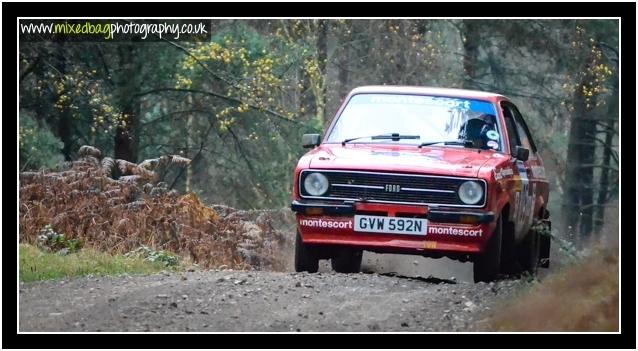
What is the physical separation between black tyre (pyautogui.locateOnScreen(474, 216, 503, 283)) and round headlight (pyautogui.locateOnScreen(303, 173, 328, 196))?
156 cm

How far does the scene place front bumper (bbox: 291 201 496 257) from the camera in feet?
34.8

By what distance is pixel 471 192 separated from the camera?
10625 mm

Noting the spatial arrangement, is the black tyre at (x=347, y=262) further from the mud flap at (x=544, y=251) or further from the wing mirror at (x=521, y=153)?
the mud flap at (x=544, y=251)

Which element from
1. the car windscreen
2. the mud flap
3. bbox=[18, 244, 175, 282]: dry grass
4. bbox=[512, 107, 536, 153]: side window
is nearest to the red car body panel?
the car windscreen

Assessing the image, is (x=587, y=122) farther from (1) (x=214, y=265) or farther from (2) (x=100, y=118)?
(1) (x=214, y=265)

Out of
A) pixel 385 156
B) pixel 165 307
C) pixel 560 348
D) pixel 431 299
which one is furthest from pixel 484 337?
pixel 385 156

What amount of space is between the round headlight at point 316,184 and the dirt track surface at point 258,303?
0.76 meters

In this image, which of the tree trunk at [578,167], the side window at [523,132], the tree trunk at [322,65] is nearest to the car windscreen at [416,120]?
the side window at [523,132]

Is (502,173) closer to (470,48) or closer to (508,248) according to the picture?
(508,248)

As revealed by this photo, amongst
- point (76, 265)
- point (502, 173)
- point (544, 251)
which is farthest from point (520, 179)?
point (76, 265)

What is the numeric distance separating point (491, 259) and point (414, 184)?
100 cm

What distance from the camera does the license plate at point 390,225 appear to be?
35.0ft

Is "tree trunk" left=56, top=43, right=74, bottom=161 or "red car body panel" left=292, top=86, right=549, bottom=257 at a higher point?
"tree trunk" left=56, top=43, right=74, bottom=161

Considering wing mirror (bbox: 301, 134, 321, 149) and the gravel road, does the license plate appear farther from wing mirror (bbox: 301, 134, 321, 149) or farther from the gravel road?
wing mirror (bbox: 301, 134, 321, 149)
